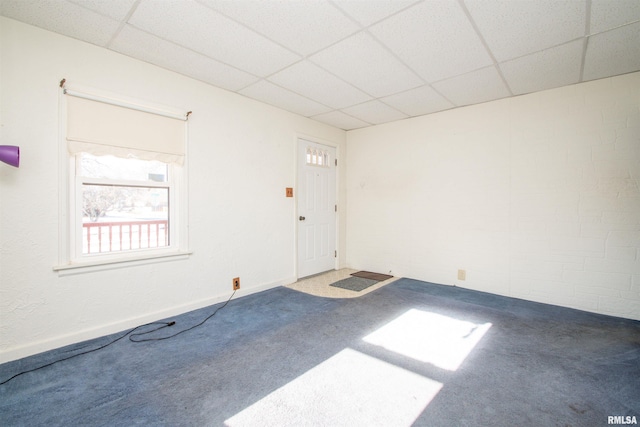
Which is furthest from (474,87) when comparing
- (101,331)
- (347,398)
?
(101,331)

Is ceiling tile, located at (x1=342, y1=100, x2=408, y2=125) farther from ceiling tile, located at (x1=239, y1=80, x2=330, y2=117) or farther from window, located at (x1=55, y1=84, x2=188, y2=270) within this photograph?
window, located at (x1=55, y1=84, x2=188, y2=270)

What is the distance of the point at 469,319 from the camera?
294 centimetres

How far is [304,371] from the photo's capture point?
2.04 meters

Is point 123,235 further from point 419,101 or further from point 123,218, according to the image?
point 419,101

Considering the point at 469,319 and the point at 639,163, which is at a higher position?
the point at 639,163

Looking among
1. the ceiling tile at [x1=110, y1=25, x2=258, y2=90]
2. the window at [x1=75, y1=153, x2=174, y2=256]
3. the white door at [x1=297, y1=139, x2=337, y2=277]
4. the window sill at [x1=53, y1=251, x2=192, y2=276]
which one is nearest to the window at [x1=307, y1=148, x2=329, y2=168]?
the white door at [x1=297, y1=139, x2=337, y2=277]

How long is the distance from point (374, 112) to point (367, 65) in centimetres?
141

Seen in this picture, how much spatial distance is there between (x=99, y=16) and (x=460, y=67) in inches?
122

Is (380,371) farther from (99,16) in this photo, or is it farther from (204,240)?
(99,16)

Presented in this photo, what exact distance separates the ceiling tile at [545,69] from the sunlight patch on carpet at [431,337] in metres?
2.54

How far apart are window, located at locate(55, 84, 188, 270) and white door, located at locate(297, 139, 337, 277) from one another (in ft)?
5.91

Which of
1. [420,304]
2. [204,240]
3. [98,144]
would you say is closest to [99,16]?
[98,144]

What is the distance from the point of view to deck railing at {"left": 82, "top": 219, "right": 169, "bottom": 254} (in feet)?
8.52

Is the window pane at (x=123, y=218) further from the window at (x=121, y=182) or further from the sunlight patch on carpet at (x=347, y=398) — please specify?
the sunlight patch on carpet at (x=347, y=398)
